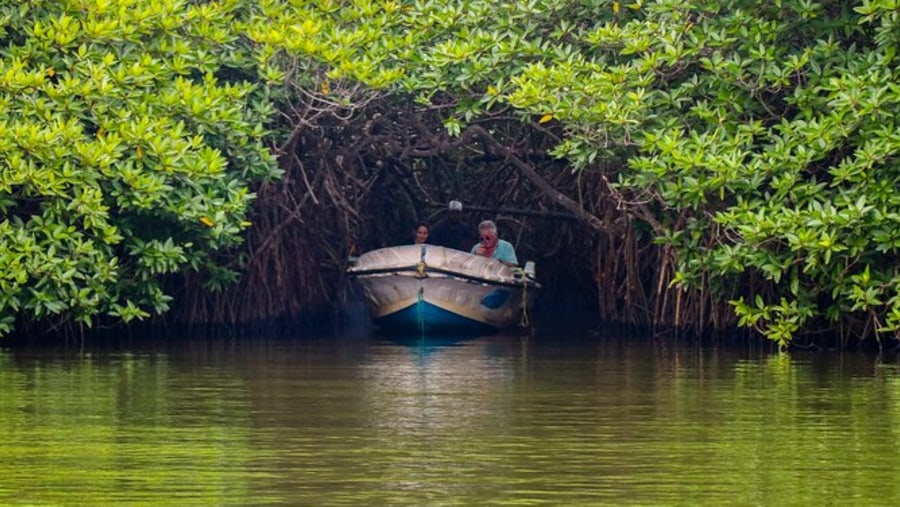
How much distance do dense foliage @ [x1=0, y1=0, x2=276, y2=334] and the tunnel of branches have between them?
144 centimetres

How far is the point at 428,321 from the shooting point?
19469 mm

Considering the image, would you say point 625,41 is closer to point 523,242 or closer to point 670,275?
point 670,275

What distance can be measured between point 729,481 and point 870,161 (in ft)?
23.3

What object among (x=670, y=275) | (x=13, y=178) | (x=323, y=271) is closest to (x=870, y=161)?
(x=670, y=275)

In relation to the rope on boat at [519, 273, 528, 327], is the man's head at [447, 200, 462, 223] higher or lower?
higher

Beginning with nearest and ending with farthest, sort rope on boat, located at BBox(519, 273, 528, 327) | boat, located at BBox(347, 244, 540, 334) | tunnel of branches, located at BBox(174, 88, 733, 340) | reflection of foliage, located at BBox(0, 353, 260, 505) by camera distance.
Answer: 1. reflection of foliage, located at BBox(0, 353, 260, 505)
2. tunnel of branches, located at BBox(174, 88, 733, 340)
3. boat, located at BBox(347, 244, 540, 334)
4. rope on boat, located at BBox(519, 273, 528, 327)

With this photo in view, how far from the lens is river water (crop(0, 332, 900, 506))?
773 centimetres

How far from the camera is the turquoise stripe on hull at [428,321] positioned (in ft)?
63.6

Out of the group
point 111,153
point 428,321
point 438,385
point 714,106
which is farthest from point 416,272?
point 438,385

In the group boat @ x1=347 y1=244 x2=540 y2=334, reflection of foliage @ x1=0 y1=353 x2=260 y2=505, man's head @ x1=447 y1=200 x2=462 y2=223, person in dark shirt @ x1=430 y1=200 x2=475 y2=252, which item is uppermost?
man's head @ x1=447 y1=200 x2=462 y2=223

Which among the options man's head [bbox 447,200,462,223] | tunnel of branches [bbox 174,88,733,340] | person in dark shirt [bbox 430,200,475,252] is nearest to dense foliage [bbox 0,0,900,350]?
tunnel of branches [bbox 174,88,733,340]

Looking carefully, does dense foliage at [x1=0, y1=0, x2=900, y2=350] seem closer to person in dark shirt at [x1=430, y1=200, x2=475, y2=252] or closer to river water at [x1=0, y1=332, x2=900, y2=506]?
river water at [x1=0, y1=332, x2=900, y2=506]

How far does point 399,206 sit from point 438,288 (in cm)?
310

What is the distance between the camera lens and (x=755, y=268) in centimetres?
1579
